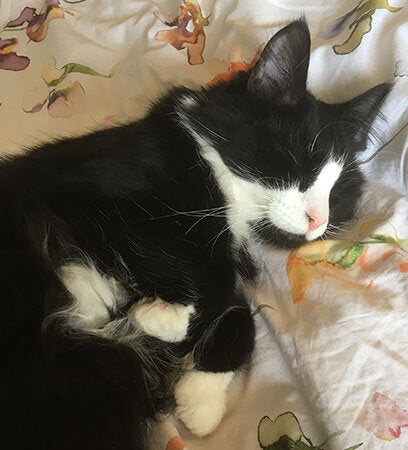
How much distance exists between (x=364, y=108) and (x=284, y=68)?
225mm

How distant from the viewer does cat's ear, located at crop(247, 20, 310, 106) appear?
0.94 meters

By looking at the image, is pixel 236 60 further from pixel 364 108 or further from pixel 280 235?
pixel 280 235

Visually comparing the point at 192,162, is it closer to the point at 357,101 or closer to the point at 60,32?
the point at 357,101

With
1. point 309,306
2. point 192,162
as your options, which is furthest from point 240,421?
point 192,162

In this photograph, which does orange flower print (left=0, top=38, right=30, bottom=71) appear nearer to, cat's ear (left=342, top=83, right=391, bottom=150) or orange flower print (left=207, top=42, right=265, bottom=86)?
orange flower print (left=207, top=42, right=265, bottom=86)

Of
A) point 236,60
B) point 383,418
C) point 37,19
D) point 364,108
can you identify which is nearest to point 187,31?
point 236,60

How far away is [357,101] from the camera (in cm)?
106

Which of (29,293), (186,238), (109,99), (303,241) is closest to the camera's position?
(29,293)

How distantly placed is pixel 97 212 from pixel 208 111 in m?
0.33

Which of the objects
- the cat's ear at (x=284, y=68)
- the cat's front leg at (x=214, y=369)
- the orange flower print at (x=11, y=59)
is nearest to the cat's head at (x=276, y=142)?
the cat's ear at (x=284, y=68)

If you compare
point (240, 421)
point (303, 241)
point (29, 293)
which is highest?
point (29, 293)

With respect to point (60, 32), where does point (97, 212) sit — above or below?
below

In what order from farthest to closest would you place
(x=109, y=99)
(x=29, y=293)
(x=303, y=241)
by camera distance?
(x=109, y=99)
(x=303, y=241)
(x=29, y=293)

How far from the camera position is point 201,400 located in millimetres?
889
